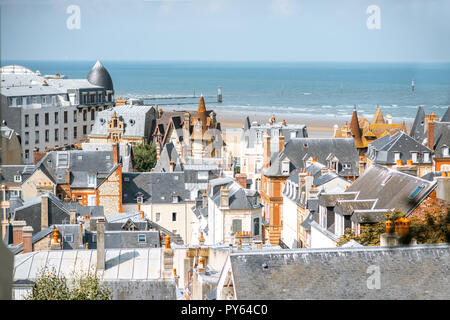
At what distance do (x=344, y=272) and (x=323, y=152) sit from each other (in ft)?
93.2

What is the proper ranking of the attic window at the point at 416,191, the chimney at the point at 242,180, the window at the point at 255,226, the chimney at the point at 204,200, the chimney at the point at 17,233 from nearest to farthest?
the attic window at the point at 416,191, the chimney at the point at 17,233, the window at the point at 255,226, the chimney at the point at 204,200, the chimney at the point at 242,180

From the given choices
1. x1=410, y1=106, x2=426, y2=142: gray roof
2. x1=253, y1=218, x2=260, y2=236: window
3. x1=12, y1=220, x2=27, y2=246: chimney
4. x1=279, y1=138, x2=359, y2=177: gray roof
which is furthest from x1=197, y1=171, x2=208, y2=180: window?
x1=12, y1=220, x2=27, y2=246: chimney

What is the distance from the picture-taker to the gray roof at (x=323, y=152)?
1630 inches

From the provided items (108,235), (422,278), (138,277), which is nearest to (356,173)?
(108,235)

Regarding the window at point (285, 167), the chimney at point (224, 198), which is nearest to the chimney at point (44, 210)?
the chimney at point (224, 198)

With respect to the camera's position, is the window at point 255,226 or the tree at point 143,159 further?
the tree at point 143,159

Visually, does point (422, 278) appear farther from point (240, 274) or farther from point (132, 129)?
point (132, 129)

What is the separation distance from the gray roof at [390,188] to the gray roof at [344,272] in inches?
224

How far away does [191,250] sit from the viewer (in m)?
23.2

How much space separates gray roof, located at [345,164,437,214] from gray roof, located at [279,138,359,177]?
51.9ft

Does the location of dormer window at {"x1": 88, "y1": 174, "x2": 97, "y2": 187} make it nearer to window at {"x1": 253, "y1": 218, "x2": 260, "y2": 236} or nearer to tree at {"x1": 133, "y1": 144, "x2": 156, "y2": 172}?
tree at {"x1": 133, "y1": 144, "x2": 156, "y2": 172}

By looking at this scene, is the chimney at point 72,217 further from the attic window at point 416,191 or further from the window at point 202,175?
the attic window at point 416,191

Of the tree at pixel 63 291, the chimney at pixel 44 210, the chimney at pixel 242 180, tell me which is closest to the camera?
the tree at pixel 63 291

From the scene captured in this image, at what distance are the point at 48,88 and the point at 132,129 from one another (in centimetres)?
865
